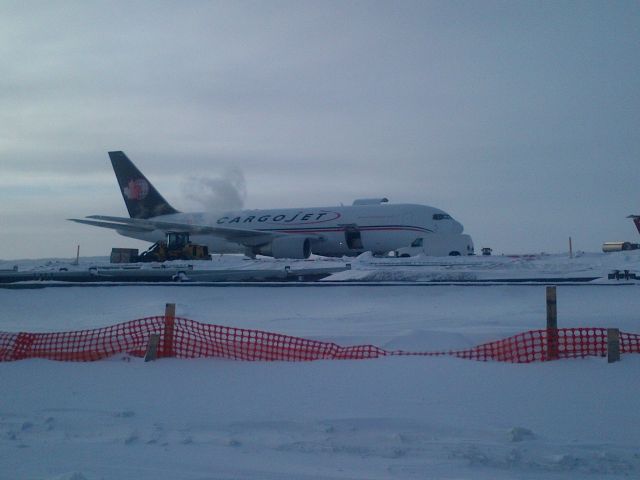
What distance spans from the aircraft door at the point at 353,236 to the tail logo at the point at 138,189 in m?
17.9

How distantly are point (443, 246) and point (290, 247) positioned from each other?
8.57 meters

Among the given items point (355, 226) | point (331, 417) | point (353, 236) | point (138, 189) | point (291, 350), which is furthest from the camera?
point (138, 189)

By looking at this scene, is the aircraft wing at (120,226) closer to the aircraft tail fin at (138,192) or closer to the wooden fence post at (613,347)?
the aircraft tail fin at (138,192)

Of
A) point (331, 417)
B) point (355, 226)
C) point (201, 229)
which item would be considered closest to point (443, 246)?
point (355, 226)

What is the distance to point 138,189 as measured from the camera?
4641 cm

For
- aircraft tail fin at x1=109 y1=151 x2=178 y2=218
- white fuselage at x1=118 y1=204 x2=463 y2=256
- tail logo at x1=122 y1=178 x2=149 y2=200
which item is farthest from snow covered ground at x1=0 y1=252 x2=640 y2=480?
tail logo at x1=122 y1=178 x2=149 y2=200

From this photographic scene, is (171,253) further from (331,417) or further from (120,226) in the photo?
(331,417)

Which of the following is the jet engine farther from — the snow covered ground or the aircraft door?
the snow covered ground

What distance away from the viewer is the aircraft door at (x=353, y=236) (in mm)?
36000

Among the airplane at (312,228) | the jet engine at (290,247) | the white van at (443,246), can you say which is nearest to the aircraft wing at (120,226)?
the airplane at (312,228)

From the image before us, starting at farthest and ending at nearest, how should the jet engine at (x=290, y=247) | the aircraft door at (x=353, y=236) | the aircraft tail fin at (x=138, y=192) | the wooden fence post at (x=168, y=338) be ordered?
the aircraft tail fin at (x=138, y=192) < the aircraft door at (x=353, y=236) < the jet engine at (x=290, y=247) < the wooden fence post at (x=168, y=338)

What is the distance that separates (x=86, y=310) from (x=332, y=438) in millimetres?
10719

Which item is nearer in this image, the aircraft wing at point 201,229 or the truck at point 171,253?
the truck at point 171,253

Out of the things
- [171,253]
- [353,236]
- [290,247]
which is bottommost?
[171,253]
